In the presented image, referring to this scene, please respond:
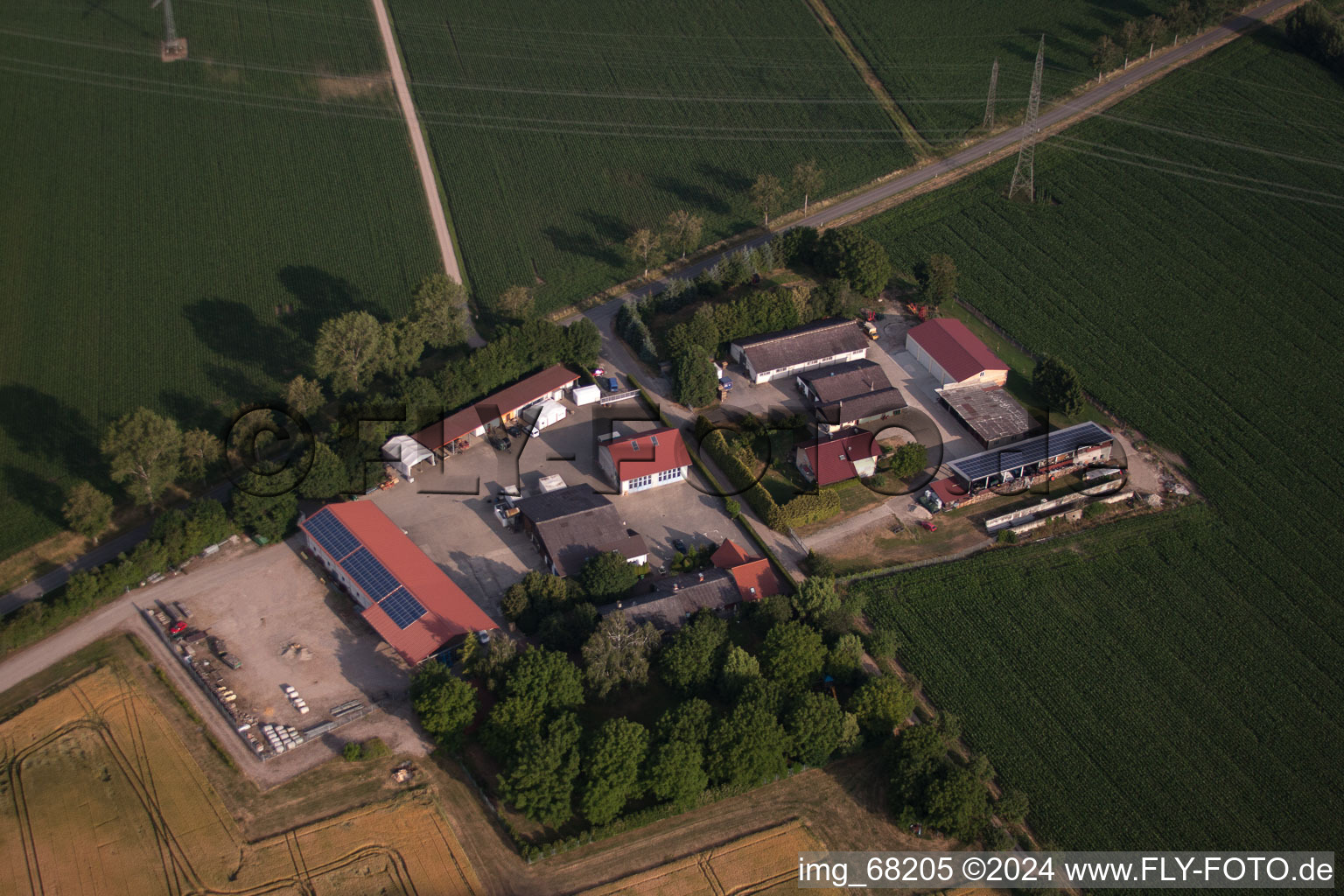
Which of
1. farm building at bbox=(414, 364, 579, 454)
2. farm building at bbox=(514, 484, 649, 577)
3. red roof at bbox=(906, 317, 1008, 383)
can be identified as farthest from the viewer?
red roof at bbox=(906, 317, 1008, 383)

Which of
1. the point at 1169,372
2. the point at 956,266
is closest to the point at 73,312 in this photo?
the point at 956,266

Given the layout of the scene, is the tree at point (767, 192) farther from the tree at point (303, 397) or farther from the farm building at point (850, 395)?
the tree at point (303, 397)

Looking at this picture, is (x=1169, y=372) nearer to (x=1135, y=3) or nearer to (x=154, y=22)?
(x=1135, y=3)

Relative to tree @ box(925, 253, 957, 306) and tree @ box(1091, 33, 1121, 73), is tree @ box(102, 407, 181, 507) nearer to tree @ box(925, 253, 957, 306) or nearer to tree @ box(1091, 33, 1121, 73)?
tree @ box(925, 253, 957, 306)

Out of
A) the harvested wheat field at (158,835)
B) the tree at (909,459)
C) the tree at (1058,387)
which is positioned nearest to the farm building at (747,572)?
the tree at (909,459)

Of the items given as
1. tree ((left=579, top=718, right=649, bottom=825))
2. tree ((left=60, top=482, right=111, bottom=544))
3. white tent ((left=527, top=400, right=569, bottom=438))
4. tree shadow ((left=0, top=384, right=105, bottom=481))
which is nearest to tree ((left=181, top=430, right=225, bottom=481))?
tree ((left=60, top=482, right=111, bottom=544))

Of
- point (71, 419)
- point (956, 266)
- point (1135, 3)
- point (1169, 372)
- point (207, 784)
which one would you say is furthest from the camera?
point (1135, 3)
